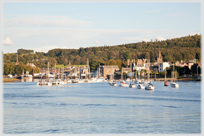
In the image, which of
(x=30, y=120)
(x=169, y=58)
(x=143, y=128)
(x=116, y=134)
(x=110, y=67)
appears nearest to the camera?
(x=116, y=134)

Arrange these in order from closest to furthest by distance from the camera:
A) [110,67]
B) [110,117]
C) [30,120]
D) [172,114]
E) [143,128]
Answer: [143,128] → [30,120] → [110,117] → [172,114] → [110,67]

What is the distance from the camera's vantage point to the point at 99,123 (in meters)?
23.6

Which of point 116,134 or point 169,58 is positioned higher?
point 169,58

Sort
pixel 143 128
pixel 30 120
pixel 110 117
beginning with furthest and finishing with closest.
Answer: pixel 110 117 → pixel 30 120 → pixel 143 128

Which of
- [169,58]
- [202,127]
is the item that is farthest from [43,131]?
[169,58]

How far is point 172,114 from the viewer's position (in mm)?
28500

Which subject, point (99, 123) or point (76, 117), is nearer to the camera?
point (99, 123)

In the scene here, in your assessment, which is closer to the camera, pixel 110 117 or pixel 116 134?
pixel 116 134

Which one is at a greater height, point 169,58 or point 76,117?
point 169,58

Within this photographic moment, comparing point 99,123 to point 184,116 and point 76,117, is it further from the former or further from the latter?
point 184,116

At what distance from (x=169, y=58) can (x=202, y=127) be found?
17471 centimetres

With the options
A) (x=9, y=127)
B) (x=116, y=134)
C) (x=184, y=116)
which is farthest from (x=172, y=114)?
(x=9, y=127)

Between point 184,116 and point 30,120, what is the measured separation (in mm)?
13550

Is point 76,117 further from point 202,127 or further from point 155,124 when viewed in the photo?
point 202,127
